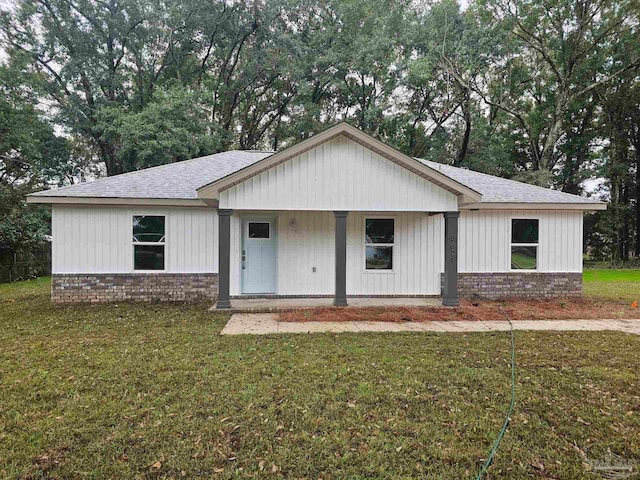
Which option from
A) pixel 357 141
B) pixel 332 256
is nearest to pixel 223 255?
pixel 332 256

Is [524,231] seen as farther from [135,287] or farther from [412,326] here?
[135,287]

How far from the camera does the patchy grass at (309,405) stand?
2.72m

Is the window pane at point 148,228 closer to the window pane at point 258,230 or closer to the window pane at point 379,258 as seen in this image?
the window pane at point 258,230

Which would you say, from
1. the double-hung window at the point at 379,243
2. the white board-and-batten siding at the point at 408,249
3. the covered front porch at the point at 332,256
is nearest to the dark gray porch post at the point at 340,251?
the covered front porch at the point at 332,256

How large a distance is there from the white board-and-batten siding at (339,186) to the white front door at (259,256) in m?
1.64

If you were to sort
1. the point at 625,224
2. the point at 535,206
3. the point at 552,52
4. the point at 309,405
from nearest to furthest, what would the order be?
the point at 309,405 < the point at 535,206 < the point at 552,52 < the point at 625,224

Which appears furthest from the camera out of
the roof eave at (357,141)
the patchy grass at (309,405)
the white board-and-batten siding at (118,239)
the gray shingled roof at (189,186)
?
the gray shingled roof at (189,186)

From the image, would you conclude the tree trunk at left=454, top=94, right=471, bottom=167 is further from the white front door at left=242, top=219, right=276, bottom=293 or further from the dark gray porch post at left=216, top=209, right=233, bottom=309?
the dark gray porch post at left=216, top=209, right=233, bottom=309

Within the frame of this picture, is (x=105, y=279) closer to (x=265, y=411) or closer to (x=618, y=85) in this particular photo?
(x=265, y=411)

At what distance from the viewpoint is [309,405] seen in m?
3.59

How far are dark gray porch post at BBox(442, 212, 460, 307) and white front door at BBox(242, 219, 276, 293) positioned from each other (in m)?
4.54

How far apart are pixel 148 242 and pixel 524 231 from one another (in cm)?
1030

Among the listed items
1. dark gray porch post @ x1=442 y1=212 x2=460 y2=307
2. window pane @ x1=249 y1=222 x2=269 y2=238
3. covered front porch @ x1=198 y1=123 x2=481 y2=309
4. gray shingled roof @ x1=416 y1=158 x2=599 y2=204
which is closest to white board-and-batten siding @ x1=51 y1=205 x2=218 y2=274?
covered front porch @ x1=198 y1=123 x2=481 y2=309

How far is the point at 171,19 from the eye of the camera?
20.3m
